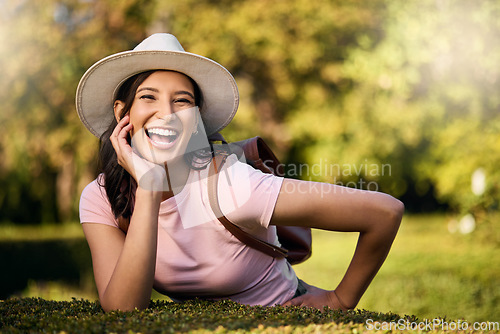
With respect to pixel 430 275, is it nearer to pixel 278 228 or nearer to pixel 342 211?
pixel 278 228

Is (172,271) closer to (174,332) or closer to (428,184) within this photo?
(174,332)

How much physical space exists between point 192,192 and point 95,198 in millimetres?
472

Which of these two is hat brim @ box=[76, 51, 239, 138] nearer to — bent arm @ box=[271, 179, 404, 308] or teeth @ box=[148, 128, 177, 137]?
teeth @ box=[148, 128, 177, 137]

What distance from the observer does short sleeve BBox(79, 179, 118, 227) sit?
8.08ft

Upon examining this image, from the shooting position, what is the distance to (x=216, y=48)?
11445mm

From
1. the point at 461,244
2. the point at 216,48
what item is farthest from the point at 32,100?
the point at 461,244

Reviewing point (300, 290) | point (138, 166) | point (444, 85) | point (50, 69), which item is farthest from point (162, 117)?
point (50, 69)

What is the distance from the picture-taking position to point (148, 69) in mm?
2648

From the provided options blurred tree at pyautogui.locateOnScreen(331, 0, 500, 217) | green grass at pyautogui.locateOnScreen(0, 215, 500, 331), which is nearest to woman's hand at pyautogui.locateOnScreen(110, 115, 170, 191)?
green grass at pyautogui.locateOnScreen(0, 215, 500, 331)

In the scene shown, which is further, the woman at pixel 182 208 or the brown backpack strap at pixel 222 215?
the brown backpack strap at pixel 222 215

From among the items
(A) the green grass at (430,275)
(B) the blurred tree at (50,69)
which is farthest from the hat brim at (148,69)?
(B) the blurred tree at (50,69)

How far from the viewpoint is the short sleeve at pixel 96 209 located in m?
2.46

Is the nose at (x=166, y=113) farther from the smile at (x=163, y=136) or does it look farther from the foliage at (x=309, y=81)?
the foliage at (x=309, y=81)

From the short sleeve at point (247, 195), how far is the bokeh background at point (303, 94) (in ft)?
19.7
